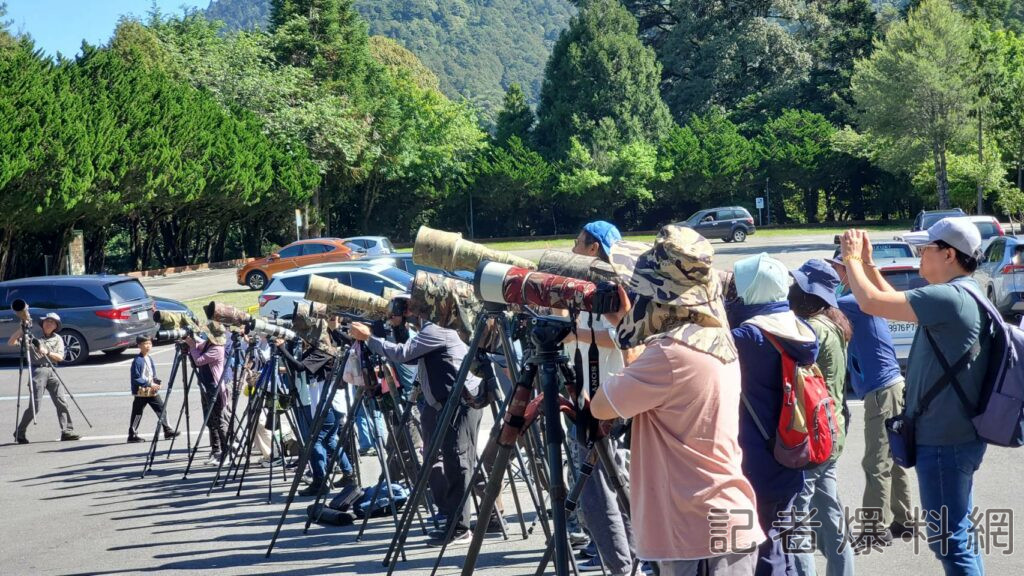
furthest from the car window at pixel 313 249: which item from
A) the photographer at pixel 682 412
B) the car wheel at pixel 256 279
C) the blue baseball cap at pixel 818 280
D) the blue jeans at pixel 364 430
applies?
the photographer at pixel 682 412

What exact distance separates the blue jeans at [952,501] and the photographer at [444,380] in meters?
3.06

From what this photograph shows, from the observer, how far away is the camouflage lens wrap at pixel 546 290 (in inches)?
164

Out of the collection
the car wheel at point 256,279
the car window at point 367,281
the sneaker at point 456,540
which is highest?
the car window at point 367,281

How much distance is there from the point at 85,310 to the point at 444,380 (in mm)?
16216

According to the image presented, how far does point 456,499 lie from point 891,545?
9.31 feet

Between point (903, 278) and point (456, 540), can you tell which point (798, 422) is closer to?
point (456, 540)

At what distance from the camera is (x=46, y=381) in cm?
1353

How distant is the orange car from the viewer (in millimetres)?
36000

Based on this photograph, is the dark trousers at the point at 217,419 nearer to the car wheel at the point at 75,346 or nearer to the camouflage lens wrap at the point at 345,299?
the camouflage lens wrap at the point at 345,299

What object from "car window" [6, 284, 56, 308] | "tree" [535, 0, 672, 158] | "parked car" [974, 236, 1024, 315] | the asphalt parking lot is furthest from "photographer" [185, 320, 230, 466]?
"tree" [535, 0, 672, 158]

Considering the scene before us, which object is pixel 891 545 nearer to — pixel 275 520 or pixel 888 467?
pixel 888 467

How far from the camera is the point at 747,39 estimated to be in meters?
66.2

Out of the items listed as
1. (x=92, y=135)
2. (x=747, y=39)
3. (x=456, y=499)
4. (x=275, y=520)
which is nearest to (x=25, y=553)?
(x=275, y=520)

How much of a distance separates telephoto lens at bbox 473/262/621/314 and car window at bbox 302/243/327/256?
32.4 m
